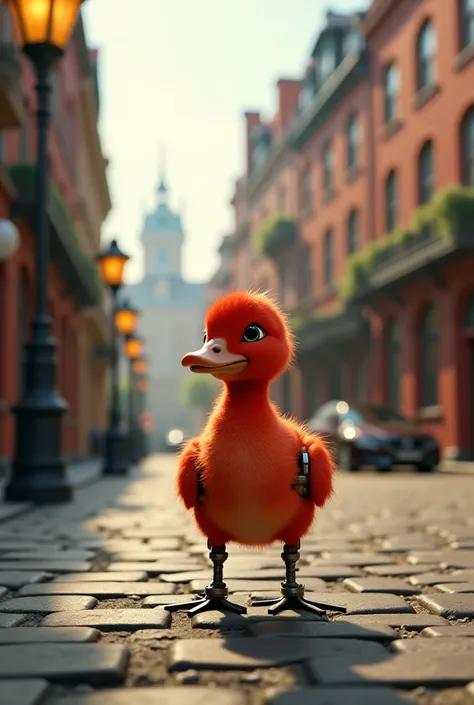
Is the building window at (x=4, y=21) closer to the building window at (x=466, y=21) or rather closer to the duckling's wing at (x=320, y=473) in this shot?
the building window at (x=466, y=21)

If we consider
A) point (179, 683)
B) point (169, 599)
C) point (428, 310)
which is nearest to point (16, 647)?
point (179, 683)

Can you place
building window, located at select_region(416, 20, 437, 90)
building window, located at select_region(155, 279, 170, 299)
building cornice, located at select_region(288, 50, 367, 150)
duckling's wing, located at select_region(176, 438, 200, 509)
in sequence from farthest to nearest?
building window, located at select_region(155, 279, 170, 299) → building cornice, located at select_region(288, 50, 367, 150) → building window, located at select_region(416, 20, 437, 90) → duckling's wing, located at select_region(176, 438, 200, 509)

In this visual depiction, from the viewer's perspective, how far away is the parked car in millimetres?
17484

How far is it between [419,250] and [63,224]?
7.94 m


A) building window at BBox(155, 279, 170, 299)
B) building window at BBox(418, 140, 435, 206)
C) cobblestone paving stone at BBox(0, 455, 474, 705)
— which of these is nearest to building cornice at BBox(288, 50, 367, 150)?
building window at BBox(418, 140, 435, 206)

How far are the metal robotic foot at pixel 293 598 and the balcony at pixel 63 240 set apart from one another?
12741 mm

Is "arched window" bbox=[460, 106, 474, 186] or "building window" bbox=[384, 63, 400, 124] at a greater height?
"building window" bbox=[384, 63, 400, 124]

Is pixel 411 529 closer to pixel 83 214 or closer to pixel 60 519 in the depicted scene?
pixel 60 519

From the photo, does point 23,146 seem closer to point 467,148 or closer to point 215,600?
point 467,148

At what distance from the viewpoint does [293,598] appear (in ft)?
12.2

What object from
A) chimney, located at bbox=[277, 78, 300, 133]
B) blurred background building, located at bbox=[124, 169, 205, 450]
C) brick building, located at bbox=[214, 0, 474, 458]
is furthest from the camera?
blurred background building, located at bbox=[124, 169, 205, 450]

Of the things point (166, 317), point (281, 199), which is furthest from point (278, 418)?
point (166, 317)

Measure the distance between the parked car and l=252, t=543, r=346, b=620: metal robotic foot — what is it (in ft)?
44.4

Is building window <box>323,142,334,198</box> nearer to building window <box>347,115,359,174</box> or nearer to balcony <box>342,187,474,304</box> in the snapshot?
building window <box>347,115,359,174</box>
